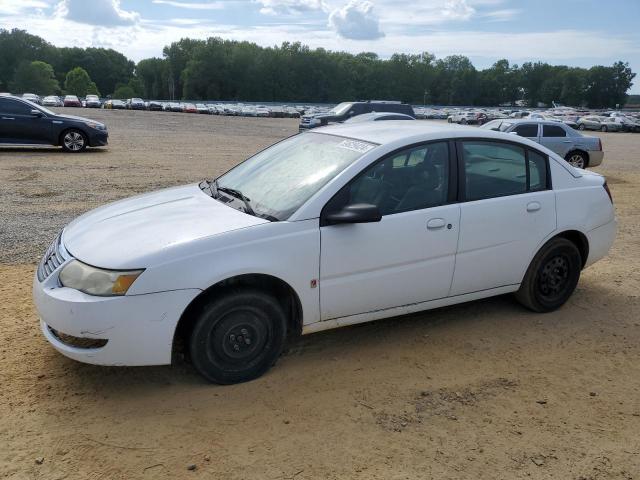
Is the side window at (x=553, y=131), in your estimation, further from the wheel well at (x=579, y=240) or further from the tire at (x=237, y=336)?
the tire at (x=237, y=336)

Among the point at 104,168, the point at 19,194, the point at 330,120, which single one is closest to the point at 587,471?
the point at 19,194

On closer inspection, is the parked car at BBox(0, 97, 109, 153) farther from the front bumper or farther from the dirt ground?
the front bumper

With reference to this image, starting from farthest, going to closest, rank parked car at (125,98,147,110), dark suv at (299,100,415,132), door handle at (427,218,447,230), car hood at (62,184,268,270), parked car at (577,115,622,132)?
parked car at (125,98,147,110) < parked car at (577,115,622,132) < dark suv at (299,100,415,132) < door handle at (427,218,447,230) < car hood at (62,184,268,270)

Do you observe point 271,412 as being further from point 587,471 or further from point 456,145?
point 456,145

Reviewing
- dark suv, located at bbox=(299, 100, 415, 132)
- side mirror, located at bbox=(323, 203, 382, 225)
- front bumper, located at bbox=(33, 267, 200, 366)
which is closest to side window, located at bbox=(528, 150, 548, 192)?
side mirror, located at bbox=(323, 203, 382, 225)

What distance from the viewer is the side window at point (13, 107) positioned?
14.9 m

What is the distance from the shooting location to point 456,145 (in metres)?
4.50

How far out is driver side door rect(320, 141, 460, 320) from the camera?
390 cm

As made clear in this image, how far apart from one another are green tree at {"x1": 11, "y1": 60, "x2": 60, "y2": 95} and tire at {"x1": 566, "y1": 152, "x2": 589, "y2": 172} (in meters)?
134

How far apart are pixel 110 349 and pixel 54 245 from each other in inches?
41.0

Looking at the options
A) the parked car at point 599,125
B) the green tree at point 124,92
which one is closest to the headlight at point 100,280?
the parked car at point 599,125

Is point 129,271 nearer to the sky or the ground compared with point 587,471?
nearer to the sky

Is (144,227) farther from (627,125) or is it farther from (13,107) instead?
(627,125)

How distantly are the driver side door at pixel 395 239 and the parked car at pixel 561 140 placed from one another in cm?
1130
